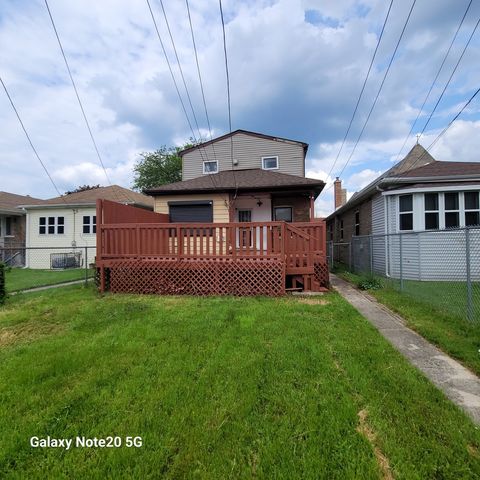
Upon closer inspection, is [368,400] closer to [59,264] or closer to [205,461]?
[205,461]

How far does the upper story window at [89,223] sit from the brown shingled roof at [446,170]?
15251mm

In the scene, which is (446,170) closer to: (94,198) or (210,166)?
(210,166)

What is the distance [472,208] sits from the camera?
10.1 meters

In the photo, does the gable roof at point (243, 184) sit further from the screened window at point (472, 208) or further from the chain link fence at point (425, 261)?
the screened window at point (472, 208)

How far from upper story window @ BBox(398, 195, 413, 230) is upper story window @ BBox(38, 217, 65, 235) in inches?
673

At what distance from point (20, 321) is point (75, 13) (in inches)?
223

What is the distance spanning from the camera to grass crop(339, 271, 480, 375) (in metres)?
3.65

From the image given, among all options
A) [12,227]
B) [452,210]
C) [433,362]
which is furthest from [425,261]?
[12,227]

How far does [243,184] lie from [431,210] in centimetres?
675

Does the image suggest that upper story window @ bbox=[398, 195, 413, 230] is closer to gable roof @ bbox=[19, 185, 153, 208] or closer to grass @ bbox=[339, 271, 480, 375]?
grass @ bbox=[339, 271, 480, 375]

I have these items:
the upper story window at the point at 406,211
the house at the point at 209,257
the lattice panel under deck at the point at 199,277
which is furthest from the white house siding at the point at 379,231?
the lattice panel under deck at the point at 199,277

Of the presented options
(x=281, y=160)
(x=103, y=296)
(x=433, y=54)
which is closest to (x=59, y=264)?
(x=103, y=296)

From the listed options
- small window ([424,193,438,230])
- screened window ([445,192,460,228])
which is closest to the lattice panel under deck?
small window ([424,193,438,230])

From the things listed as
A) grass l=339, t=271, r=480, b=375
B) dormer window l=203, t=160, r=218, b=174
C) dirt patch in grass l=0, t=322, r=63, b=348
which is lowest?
dirt patch in grass l=0, t=322, r=63, b=348
